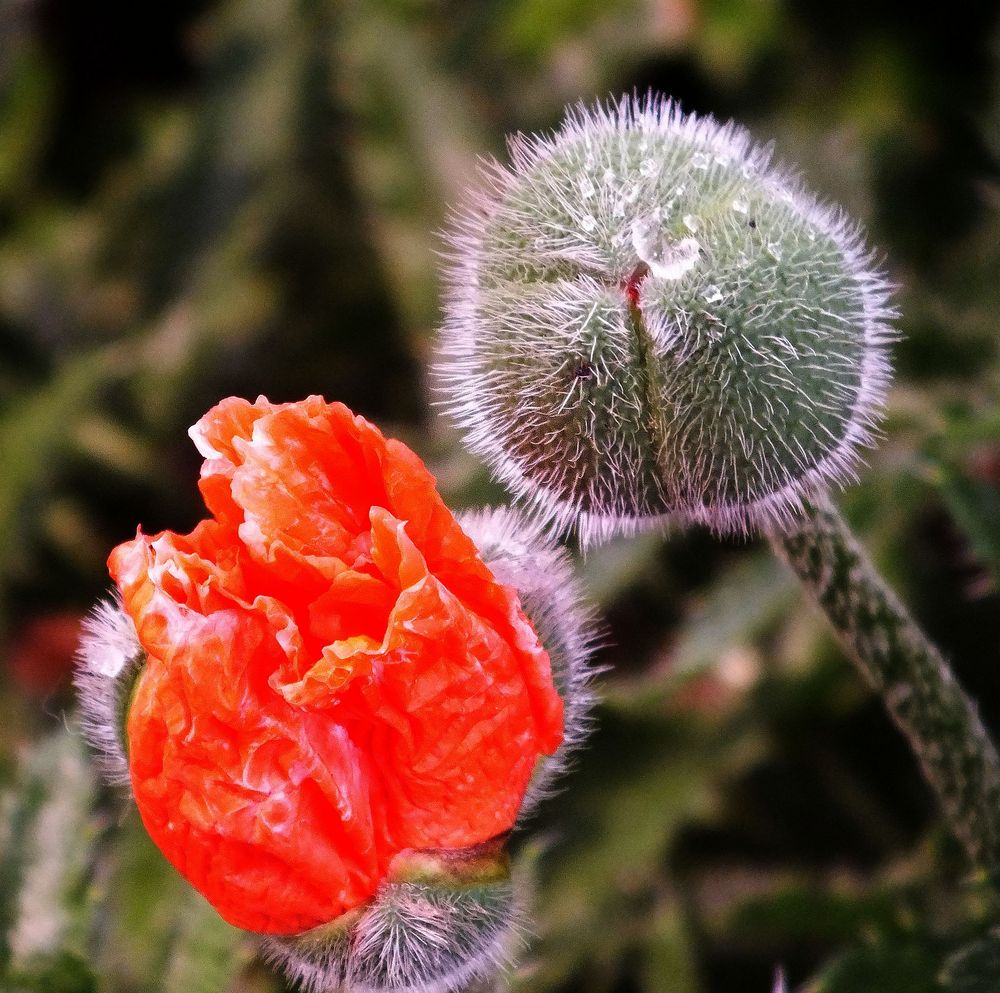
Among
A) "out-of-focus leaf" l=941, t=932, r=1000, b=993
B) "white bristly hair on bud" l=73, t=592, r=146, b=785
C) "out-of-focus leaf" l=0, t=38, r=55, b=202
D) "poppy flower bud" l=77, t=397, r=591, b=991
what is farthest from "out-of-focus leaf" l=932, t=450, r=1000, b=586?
"out-of-focus leaf" l=0, t=38, r=55, b=202

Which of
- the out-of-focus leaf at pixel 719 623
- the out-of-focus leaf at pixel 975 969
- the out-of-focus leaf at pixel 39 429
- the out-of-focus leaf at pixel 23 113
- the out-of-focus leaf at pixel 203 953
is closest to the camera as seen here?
the out-of-focus leaf at pixel 975 969

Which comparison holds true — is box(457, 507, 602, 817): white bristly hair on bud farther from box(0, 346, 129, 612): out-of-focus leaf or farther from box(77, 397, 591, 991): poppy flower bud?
box(0, 346, 129, 612): out-of-focus leaf

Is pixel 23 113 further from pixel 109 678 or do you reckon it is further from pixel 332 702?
pixel 332 702

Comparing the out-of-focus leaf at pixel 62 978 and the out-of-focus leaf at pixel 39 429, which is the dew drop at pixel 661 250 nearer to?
the out-of-focus leaf at pixel 62 978

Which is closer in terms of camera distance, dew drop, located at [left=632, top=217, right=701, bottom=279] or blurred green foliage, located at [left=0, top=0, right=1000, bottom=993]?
dew drop, located at [left=632, top=217, right=701, bottom=279]

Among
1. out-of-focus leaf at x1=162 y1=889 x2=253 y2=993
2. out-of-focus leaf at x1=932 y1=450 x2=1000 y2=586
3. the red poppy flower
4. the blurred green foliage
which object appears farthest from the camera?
the blurred green foliage

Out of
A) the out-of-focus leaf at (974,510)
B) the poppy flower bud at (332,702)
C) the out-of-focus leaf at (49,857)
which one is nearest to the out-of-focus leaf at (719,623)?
the out-of-focus leaf at (974,510)
